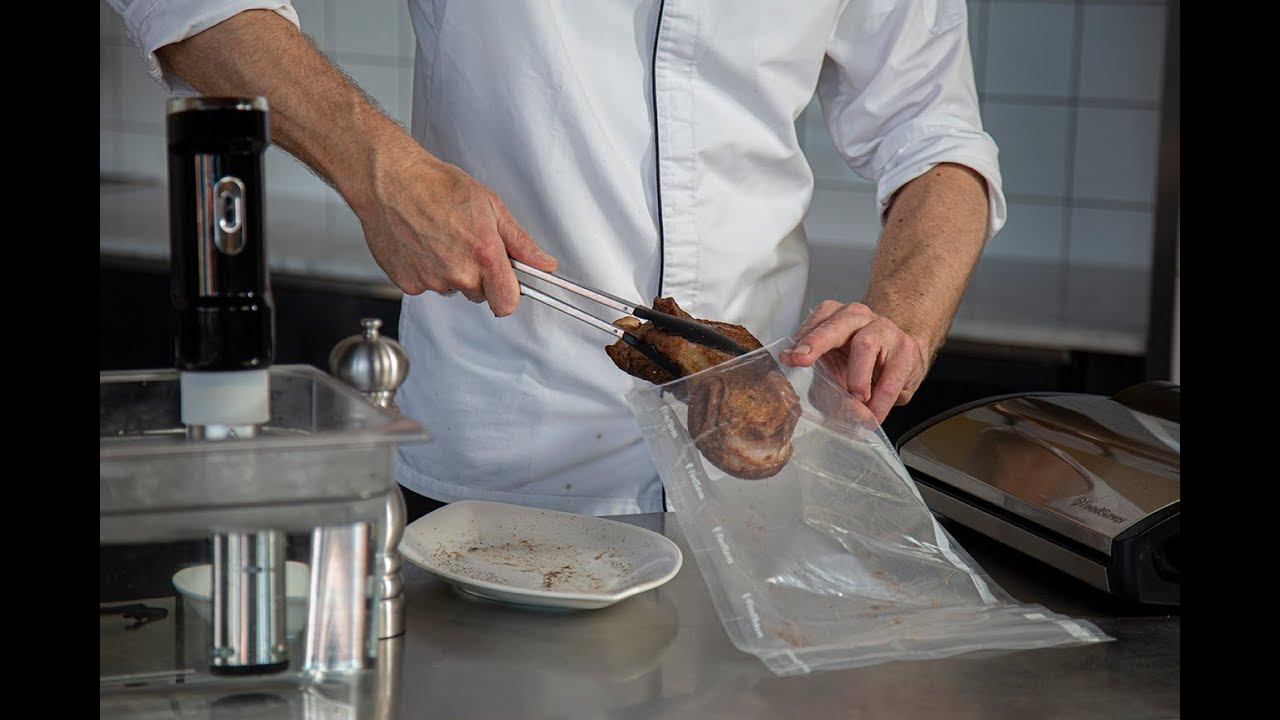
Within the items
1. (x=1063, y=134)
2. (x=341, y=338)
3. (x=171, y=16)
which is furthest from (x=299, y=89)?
(x=1063, y=134)

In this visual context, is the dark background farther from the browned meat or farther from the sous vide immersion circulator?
the sous vide immersion circulator

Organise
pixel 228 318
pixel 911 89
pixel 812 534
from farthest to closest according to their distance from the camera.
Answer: pixel 911 89
pixel 812 534
pixel 228 318

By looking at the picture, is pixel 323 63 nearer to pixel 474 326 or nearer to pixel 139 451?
pixel 474 326

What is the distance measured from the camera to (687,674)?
2.67 ft

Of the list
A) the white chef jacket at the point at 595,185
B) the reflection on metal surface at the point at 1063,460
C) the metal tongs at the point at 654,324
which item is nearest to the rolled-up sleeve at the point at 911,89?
the white chef jacket at the point at 595,185

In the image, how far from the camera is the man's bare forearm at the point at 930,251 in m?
1.28

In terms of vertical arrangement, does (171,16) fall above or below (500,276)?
above

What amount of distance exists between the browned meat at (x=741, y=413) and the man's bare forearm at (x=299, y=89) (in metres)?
0.32

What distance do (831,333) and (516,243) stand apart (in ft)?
0.88

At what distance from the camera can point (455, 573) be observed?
0.92m

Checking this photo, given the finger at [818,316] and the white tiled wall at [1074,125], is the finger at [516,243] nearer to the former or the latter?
the finger at [818,316]

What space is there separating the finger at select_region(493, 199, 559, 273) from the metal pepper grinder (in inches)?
8.9

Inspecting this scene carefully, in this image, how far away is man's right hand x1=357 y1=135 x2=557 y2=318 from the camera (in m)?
1.05

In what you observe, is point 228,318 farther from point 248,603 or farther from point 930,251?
point 930,251
